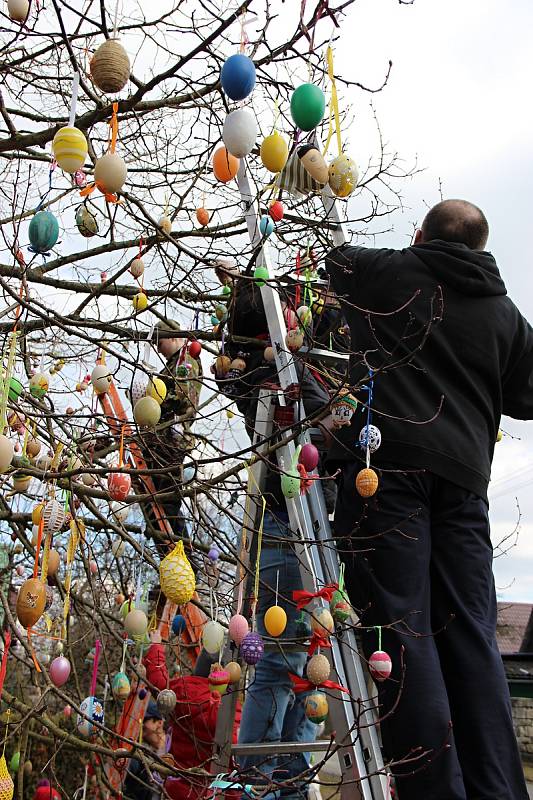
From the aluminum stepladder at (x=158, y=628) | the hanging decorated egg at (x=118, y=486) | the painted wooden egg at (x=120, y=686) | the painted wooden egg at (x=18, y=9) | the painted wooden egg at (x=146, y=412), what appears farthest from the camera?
the aluminum stepladder at (x=158, y=628)

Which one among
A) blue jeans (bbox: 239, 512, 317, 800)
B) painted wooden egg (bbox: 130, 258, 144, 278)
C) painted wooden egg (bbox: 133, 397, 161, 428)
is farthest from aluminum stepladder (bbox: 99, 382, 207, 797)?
painted wooden egg (bbox: 133, 397, 161, 428)

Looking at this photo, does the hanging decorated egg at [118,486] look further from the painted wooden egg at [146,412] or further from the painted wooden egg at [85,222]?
the painted wooden egg at [85,222]

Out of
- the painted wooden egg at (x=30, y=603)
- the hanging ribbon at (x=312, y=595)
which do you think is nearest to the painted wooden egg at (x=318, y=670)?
the hanging ribbon at (x=312, y=595)

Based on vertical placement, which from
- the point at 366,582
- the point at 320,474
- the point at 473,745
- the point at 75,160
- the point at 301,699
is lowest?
the point at 473,745

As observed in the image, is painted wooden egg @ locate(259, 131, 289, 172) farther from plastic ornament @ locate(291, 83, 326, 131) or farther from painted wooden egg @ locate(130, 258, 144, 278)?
painted wooden egg @ locate(130, 258, 144, 278)

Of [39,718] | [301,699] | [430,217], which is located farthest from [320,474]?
[39,718]

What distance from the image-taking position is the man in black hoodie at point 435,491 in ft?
5.98

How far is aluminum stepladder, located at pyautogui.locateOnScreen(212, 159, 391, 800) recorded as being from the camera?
190cm

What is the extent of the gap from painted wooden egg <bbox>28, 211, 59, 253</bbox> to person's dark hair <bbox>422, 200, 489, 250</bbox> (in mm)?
1133

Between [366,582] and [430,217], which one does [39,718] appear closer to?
[366,582]

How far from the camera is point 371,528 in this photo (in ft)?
6.64

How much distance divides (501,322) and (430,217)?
0.40m

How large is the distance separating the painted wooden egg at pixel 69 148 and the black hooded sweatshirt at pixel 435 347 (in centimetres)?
78

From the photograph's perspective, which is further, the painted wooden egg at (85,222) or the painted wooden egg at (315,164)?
the painted wooden egg at (85,222)
